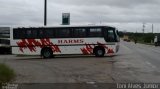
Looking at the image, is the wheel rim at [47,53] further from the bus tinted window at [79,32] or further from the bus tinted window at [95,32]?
the bus tinted window at [95,32]

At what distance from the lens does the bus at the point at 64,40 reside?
35.7 metres

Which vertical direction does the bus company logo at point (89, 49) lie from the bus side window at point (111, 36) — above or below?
below

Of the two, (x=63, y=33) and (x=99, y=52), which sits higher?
(x=63, y=33)

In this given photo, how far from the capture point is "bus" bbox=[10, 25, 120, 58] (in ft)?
117

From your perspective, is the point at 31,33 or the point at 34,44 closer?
the point at 34,44

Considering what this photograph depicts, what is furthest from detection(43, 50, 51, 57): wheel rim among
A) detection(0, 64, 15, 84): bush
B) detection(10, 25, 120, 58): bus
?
detection(0, 64, 15, 84): bush

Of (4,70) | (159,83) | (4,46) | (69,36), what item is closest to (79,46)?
(69,36)

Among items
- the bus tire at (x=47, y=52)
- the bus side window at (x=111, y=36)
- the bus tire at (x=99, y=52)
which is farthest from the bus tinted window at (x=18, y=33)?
the bus side window at (x=111, y=36)

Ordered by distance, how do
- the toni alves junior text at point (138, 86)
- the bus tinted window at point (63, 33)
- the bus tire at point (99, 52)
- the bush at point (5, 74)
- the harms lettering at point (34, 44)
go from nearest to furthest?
the bush at point (5, 74) → the toni alves junior text at point (138, 86) → the bus tire at point (99, 52) → the harms lettering at point (34, 44) → the bus tinted window at point (63, 33)

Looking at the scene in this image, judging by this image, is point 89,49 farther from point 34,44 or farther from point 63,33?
point 34,44

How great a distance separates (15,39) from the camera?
36.0 meters

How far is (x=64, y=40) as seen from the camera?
1407 inches

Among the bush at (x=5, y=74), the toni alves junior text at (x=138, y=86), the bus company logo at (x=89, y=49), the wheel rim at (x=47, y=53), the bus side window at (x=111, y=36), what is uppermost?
the bus side window at (x=111, y=36)

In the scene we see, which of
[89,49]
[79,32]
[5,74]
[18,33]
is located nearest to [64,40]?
[79,32]
